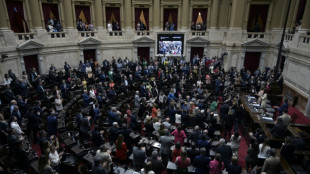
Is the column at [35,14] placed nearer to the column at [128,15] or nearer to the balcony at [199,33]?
the column at [128,15]

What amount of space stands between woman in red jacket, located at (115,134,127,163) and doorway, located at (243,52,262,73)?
18252mm

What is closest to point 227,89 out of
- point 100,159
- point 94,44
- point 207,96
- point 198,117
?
point 207,96

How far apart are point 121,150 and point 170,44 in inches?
691

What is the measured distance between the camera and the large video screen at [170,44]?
912 inches

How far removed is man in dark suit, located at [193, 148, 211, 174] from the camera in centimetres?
661

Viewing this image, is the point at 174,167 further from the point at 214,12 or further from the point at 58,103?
the point at 214,12

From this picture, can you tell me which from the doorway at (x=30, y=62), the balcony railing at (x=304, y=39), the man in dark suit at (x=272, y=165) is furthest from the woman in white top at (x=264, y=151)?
the doorway at (x=30, y=62)

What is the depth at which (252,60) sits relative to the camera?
2173cm

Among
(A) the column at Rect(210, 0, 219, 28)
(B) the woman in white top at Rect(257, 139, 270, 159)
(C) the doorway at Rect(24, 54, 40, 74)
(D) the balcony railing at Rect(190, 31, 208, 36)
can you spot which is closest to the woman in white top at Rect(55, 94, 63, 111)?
(C) the doorway at Rect(24, 54, 40, 74)

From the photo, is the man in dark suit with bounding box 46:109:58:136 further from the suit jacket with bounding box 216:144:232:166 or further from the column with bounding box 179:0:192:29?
the column with bounding box 179:0:192:29

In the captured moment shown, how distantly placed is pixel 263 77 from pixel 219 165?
13573 millimetres

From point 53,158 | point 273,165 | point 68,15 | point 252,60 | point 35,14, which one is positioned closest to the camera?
point 273,165

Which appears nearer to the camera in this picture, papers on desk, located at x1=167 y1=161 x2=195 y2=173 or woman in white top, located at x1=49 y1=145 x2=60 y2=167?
woman in white top, located at x1=49 y1=145 x2=60 y2=167

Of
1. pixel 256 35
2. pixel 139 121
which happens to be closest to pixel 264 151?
pixel 139 121
